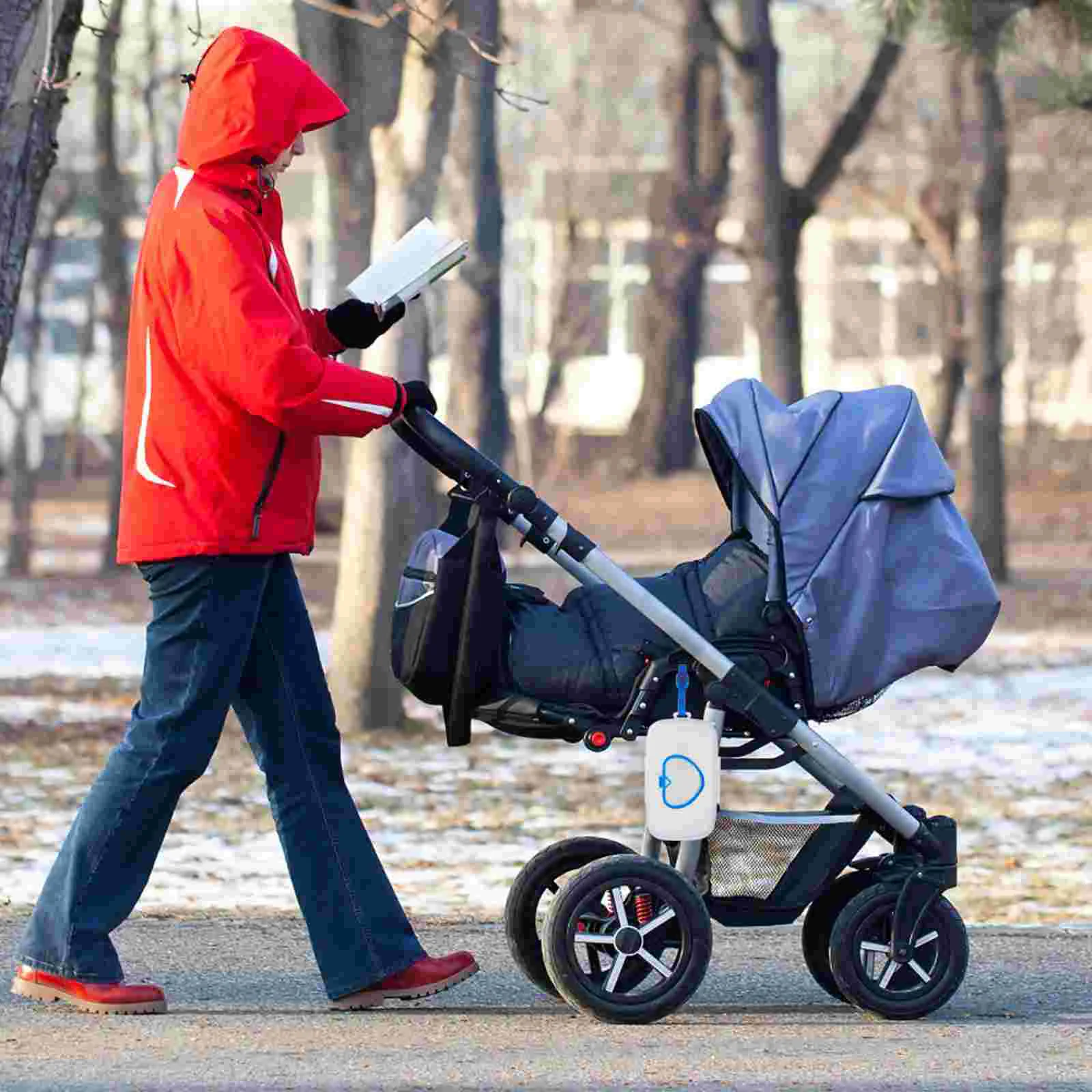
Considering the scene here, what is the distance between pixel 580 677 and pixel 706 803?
0.35 metres

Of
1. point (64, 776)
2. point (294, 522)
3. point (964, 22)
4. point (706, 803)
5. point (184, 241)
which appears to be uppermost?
point (964, 22)

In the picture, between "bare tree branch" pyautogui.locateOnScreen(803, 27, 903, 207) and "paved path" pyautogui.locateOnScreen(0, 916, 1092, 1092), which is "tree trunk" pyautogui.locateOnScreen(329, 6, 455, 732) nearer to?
"paved path" pyautogui.locateOnScreen(0, 916, 1092, 1092)

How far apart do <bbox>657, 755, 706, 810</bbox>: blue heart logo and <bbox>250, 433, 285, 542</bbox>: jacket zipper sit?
2.97 ft

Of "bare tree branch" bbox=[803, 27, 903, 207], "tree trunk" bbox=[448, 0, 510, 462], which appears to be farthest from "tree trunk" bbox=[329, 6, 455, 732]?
"bare tree branch" bbox=[803, 27, 903, 207]

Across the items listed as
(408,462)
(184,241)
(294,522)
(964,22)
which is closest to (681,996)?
(294,522)

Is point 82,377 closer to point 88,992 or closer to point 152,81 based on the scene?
point 152,81

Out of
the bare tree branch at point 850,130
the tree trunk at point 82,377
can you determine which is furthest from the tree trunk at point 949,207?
the tree trunk at point 82,377

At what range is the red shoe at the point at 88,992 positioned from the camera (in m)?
4.85

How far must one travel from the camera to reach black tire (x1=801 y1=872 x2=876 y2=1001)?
16.6ft

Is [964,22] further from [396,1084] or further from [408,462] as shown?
[396,1084]

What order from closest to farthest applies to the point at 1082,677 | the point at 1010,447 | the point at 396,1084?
the point at 396,1084, the point at 1082,677, the point at 1010,447

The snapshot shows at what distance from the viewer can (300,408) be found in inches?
181

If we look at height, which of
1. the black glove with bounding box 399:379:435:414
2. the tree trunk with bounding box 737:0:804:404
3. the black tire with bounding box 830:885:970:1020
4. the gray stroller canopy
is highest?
the tree trunk with bounding box 737:0:804:404

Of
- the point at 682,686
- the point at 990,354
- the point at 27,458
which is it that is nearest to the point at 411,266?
the point at 682,686
